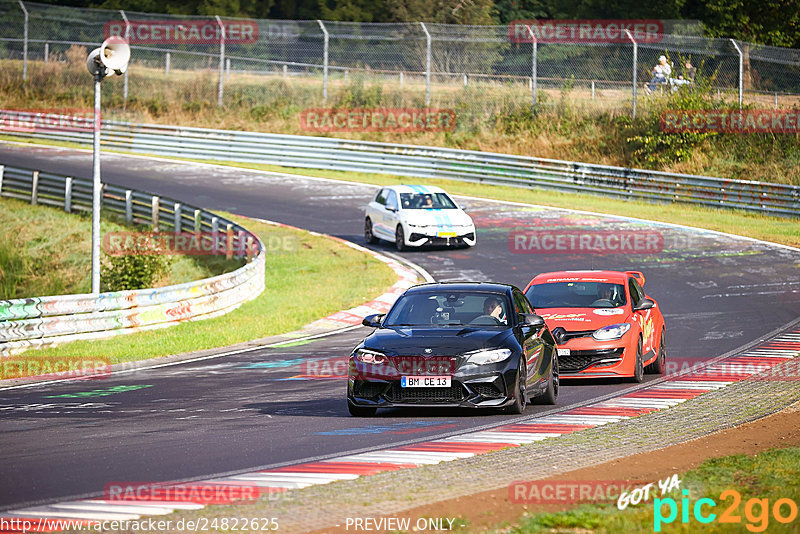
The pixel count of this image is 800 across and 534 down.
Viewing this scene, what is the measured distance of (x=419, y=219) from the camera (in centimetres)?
2900

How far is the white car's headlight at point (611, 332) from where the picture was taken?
14.2 meters

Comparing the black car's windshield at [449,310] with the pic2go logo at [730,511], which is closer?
the pic2go logo at [730,511]

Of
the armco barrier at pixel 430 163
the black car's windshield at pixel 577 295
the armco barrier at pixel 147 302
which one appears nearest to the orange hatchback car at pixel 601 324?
the black car's windshield at pixel 577 295

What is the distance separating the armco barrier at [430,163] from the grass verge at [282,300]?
9.84 m

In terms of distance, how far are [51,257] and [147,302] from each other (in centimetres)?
1430

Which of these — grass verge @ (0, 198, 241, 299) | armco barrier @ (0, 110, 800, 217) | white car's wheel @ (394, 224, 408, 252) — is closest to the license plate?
grass verge @ (0, 198, 241, 299)

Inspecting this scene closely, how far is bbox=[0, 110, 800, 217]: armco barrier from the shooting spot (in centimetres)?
3506

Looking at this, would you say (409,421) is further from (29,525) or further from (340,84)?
(340,84)

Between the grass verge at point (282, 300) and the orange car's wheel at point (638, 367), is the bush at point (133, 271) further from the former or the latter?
the orange car's wheel at point (638, 367)

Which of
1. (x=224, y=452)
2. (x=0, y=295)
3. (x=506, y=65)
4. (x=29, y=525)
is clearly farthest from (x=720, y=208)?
(x=29, y=525)

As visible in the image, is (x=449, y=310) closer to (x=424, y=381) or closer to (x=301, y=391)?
(x=424, y=381)

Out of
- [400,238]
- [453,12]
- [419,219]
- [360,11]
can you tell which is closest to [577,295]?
[419,219]

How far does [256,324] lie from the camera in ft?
68.6

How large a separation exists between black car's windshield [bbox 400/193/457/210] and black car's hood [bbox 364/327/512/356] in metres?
17.6
